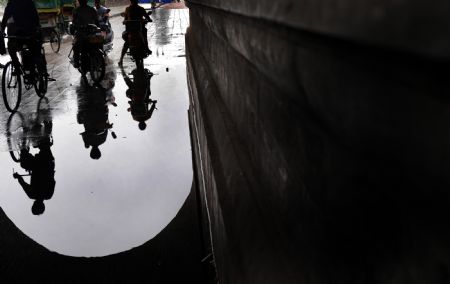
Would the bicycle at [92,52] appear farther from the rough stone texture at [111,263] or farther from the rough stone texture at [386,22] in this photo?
the rough stone texture at [386,22]

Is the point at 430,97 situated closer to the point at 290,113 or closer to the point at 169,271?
the point at 290,113

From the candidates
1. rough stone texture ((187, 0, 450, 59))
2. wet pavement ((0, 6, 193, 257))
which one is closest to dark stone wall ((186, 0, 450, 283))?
rough stone texture ((187, 0, 450, 59))

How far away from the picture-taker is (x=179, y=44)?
17516 mm

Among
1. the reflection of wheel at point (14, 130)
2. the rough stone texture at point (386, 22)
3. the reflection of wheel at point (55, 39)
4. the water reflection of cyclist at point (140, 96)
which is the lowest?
the reflection of wheel at point (55, 39)

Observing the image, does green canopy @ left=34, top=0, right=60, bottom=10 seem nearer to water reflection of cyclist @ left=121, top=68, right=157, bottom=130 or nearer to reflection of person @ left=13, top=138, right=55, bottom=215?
water reflection of cyclist @ left=121, top=68, right=157, bottom=130

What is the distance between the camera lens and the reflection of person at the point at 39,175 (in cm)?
440

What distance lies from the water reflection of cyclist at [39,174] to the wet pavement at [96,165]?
11 millimetres

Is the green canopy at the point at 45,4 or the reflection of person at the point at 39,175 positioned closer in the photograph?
the reflection of person at the point at 39,175

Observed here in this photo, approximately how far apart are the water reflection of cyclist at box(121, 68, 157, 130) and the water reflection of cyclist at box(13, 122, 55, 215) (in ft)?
5.30

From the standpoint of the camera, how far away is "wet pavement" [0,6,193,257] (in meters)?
3.83

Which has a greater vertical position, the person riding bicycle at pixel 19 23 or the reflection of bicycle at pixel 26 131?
the person riding bicycle at pixel 19 23

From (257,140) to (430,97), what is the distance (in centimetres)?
113

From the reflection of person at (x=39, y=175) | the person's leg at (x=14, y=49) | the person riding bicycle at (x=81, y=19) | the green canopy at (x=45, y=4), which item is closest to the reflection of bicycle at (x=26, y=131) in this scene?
the reflection of person at (x=39, y=175)

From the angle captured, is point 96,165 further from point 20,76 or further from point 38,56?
point 38,56
